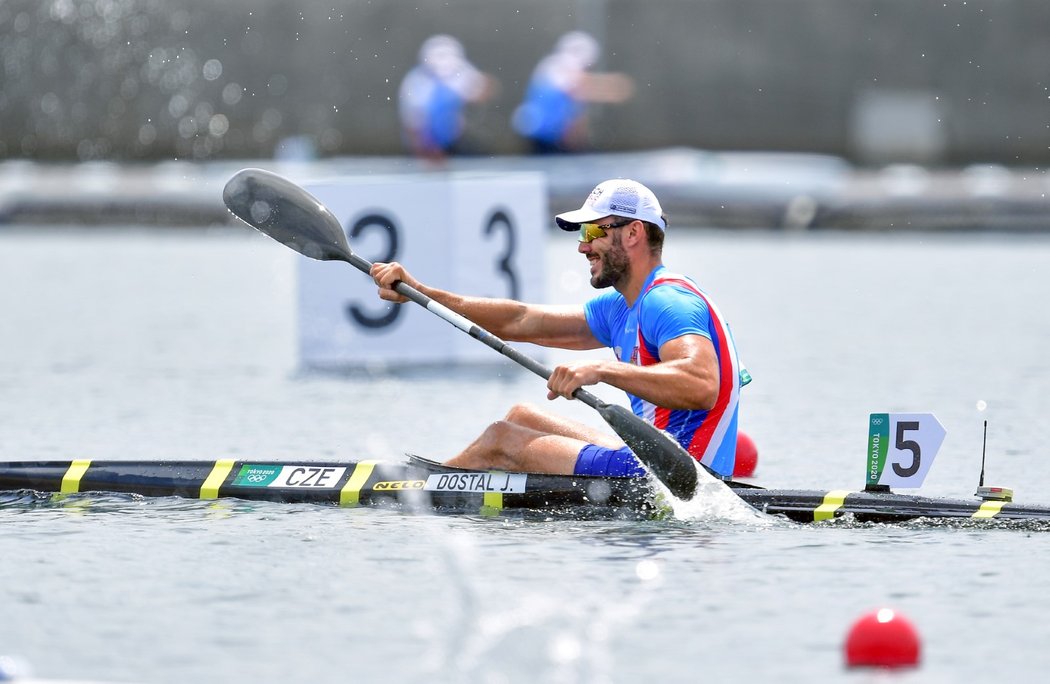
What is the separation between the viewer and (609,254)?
25.0 feet

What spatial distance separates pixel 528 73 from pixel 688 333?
25.6 m

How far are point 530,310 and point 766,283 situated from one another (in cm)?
1256

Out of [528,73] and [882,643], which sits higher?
[528,73]

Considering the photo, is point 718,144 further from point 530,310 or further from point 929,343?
point 530,310

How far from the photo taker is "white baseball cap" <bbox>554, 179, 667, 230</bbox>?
752 cm

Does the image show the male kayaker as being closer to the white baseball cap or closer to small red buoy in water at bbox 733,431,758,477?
the white baseball cap

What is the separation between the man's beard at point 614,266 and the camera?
299 inches

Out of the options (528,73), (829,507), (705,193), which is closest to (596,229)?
(829,507)

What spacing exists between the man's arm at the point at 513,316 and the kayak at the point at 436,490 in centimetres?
76

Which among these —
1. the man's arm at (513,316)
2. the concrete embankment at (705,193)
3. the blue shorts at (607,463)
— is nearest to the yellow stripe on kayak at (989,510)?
the blue shorts at (607,463)

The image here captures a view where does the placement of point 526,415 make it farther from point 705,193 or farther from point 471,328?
point 705,193

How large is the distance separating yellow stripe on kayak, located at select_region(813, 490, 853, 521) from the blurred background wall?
2445cm

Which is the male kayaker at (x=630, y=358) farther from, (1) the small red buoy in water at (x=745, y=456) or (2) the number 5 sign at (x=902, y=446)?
(1) the small red buoy in water at (x=745, y=456)

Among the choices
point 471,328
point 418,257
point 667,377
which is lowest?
point 667,377
